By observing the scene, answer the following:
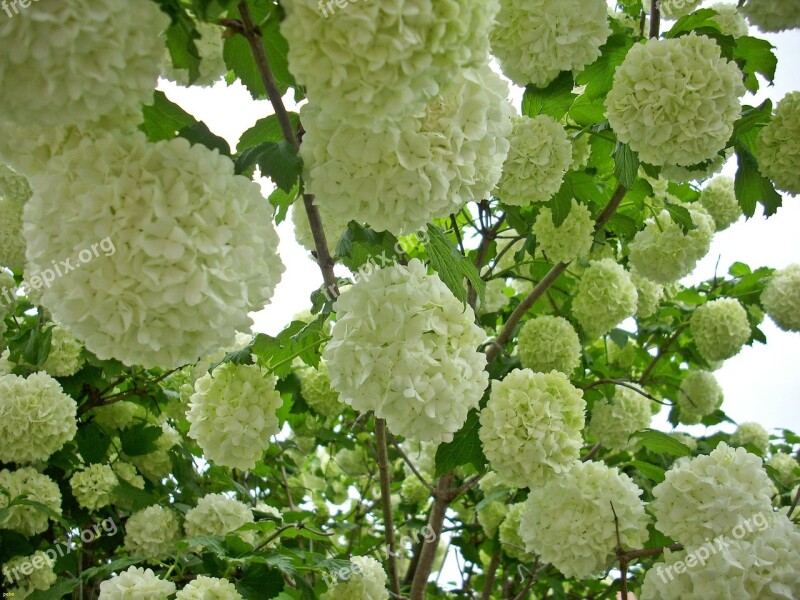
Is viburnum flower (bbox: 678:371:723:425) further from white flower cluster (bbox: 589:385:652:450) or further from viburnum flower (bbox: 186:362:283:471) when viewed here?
viburnum flower (bbox: 186:362:283:471)

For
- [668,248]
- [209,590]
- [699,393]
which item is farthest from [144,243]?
[699,393]

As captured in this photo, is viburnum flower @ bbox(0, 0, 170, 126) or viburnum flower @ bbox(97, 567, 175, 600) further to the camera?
viburnum flower @ bbox(97, 567, 175, 600)

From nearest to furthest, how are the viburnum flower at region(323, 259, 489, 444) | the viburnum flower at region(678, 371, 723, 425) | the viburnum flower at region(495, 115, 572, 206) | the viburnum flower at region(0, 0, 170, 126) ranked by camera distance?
the viburnum flower at region(0, 0, 170, 126), the viburnum flower at region(323, 259, 489, 444), the viburnum flower at region(495, 115, 572, 206), the viburnum flower at region(678, 371, 723, 425)

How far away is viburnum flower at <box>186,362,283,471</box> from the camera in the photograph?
1.69 m

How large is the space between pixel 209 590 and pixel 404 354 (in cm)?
98

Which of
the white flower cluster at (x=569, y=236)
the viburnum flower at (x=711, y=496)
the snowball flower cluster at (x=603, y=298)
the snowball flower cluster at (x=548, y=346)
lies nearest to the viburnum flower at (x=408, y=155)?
the viburnum flower at (x=711, y=496)

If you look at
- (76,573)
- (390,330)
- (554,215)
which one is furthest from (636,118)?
(76,573)

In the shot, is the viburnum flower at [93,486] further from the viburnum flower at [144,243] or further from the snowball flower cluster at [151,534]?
the viburnum flower at [144,243]

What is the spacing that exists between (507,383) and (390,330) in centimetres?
64

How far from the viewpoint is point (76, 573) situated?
267 centimetres

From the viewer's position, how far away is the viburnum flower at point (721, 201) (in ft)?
10.6

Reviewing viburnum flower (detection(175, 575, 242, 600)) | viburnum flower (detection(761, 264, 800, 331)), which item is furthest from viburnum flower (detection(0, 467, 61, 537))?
viburnum flower (detection(761, 264, 800, 331))

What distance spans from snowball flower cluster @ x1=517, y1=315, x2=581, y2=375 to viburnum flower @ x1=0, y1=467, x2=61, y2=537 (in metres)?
1.79

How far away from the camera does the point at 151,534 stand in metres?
2.59
